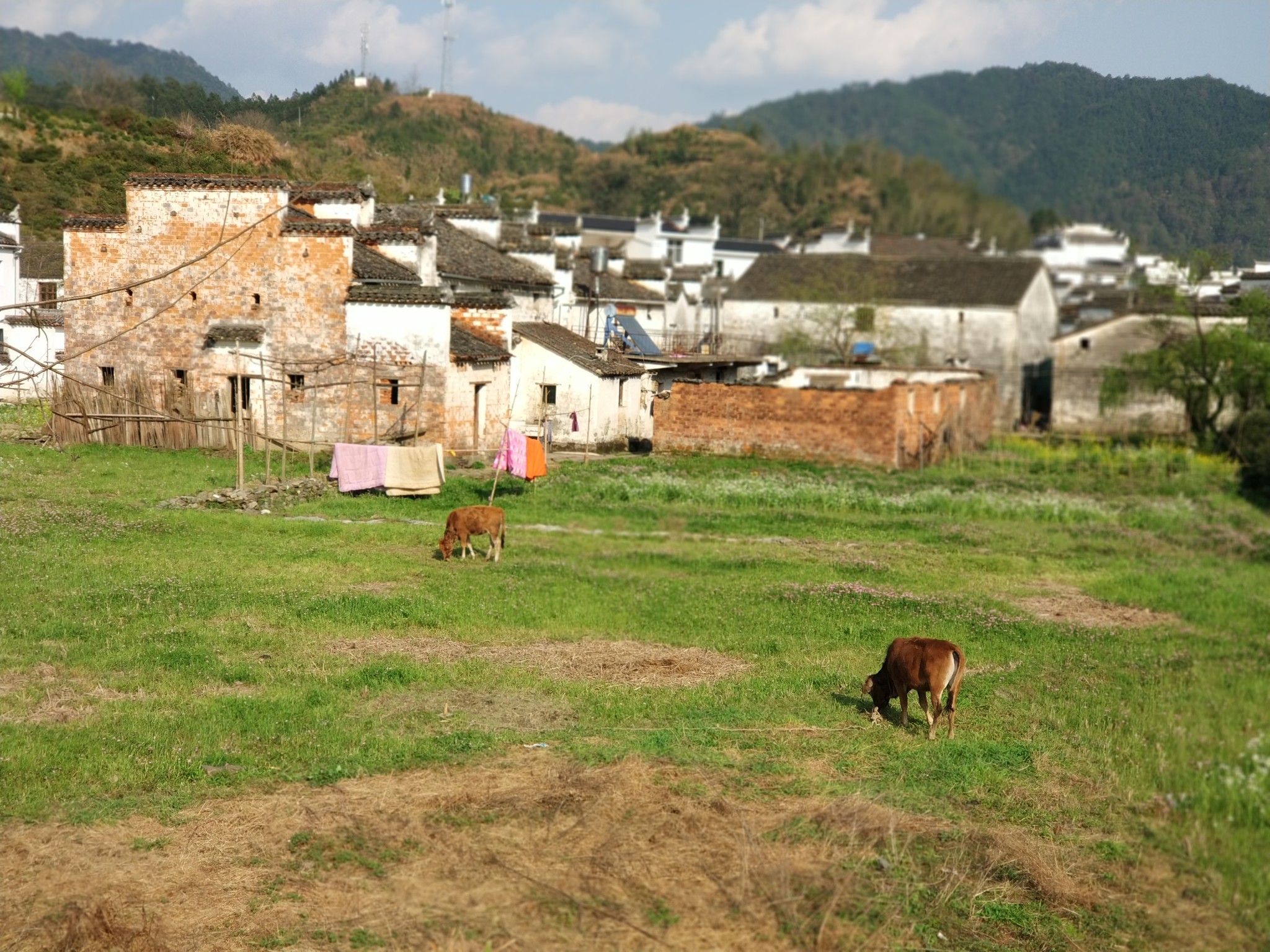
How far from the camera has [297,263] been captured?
25.8m

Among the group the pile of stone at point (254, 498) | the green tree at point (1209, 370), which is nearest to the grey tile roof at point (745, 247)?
the green tree at point (1209, 370)

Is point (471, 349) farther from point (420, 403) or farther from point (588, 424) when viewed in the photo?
point (588, 424)

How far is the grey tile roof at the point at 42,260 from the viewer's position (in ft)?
76.4

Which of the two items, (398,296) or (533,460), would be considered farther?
(398,296)

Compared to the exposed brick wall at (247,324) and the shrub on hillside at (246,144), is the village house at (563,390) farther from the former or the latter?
the shrub on hillside at (246,144)

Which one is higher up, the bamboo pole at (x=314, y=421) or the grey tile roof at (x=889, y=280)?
the grey tile roof at (x=889, y=280)

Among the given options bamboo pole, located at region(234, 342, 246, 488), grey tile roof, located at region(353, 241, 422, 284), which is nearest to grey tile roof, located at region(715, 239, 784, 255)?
grey tile roof, located at region(353, 241, 422, 284)

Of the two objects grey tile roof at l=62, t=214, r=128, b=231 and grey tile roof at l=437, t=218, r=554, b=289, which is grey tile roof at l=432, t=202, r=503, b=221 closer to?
grey tile roof at l=437, t=218, r=554, b=289

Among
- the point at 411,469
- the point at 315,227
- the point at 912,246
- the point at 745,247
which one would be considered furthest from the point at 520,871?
the point at 912,246

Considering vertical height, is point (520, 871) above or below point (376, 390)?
below

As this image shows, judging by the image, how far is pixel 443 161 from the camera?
36.4 m

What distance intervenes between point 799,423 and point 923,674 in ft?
66.3

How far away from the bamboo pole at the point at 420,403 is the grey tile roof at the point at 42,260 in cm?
794

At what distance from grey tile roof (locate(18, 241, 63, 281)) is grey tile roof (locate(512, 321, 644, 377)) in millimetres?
10570
